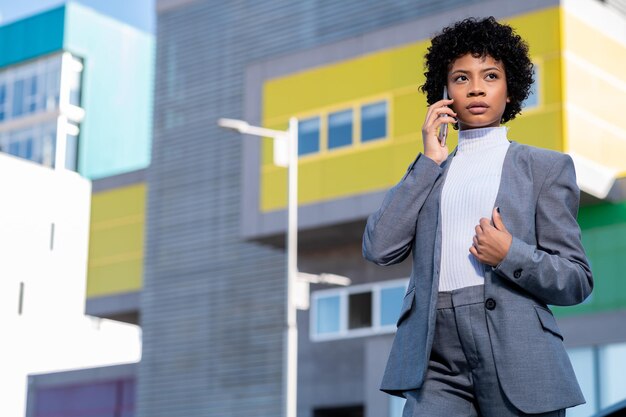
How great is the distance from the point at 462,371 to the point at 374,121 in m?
27.8

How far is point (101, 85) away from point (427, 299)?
159ft

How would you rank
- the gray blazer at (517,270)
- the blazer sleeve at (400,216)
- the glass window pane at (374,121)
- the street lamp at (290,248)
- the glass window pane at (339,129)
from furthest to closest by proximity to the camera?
the glass window pane at (339,129)
the glass window pane at (374,121)
the street lamp at (290,248)
the blazer sleeve at (400,216)
the gray blazer at (517,270)

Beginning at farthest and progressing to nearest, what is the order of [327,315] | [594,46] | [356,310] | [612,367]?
[327,315]
[356,310]
[594,46]
[612,367]

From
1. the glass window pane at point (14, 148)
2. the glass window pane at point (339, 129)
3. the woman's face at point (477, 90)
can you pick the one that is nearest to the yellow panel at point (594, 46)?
the glass window pane at point (339, 129)

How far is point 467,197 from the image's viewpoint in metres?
4.27

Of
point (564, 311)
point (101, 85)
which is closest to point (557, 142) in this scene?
point (564, 311)

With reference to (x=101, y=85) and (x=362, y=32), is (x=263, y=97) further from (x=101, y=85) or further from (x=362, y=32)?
(x=101, y=85)

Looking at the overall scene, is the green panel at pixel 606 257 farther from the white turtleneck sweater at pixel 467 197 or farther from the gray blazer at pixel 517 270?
the gray blazer at pixel 517 270

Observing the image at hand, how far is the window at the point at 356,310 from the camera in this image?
32469 mm

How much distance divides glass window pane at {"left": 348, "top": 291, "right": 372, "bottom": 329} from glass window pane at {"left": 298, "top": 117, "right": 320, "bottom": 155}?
367 cm

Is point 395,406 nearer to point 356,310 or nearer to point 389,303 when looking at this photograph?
point 389,303

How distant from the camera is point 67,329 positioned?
46.1 meters

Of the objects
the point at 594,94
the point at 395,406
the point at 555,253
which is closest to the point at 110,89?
the point at 395,406

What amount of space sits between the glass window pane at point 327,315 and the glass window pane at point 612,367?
8.58 metres
